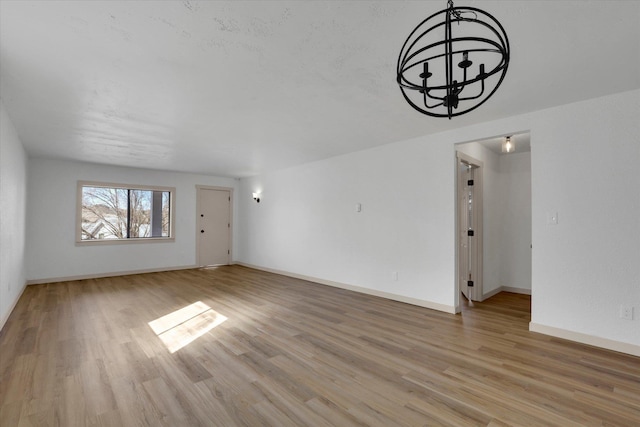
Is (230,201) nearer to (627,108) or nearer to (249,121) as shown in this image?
(249,121)

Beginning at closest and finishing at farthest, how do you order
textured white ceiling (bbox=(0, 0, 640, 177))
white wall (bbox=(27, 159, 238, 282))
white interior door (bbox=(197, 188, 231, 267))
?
textured white ceiling (bbox=(0, 0, 640, 177)) → white wall (bbox=(27, 159, 238, 282)) → white interior door (bbox=(197, 188, 231, 267))

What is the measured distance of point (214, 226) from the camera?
26.7 feet

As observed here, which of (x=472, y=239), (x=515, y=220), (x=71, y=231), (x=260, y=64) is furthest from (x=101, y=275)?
(x=515, y=220)

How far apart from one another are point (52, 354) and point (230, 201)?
5.96 m

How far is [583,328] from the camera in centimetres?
299

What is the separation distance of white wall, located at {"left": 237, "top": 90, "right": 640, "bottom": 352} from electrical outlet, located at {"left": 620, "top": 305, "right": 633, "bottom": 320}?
53 millimetres

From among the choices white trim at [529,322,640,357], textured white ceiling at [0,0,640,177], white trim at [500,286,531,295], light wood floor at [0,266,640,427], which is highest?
textured white ceiling at [0,0,640,177]

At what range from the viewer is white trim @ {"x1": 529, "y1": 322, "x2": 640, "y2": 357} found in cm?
274

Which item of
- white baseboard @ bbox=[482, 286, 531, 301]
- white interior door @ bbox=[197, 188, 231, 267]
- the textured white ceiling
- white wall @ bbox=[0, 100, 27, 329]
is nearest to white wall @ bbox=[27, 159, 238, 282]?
white interior door @ bbox=[197, 188, 231, 267]

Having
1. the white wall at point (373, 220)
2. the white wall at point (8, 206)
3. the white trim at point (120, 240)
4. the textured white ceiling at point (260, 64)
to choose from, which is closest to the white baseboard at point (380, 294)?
the white wall at point (373, 220)

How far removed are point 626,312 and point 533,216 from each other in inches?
44.3

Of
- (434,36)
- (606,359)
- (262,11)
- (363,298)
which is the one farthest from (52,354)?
(606,359)

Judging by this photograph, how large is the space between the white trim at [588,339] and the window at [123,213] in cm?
729

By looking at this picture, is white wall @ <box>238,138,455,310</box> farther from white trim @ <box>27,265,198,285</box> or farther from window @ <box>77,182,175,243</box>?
window @ <box>77,182,175,243</box>
